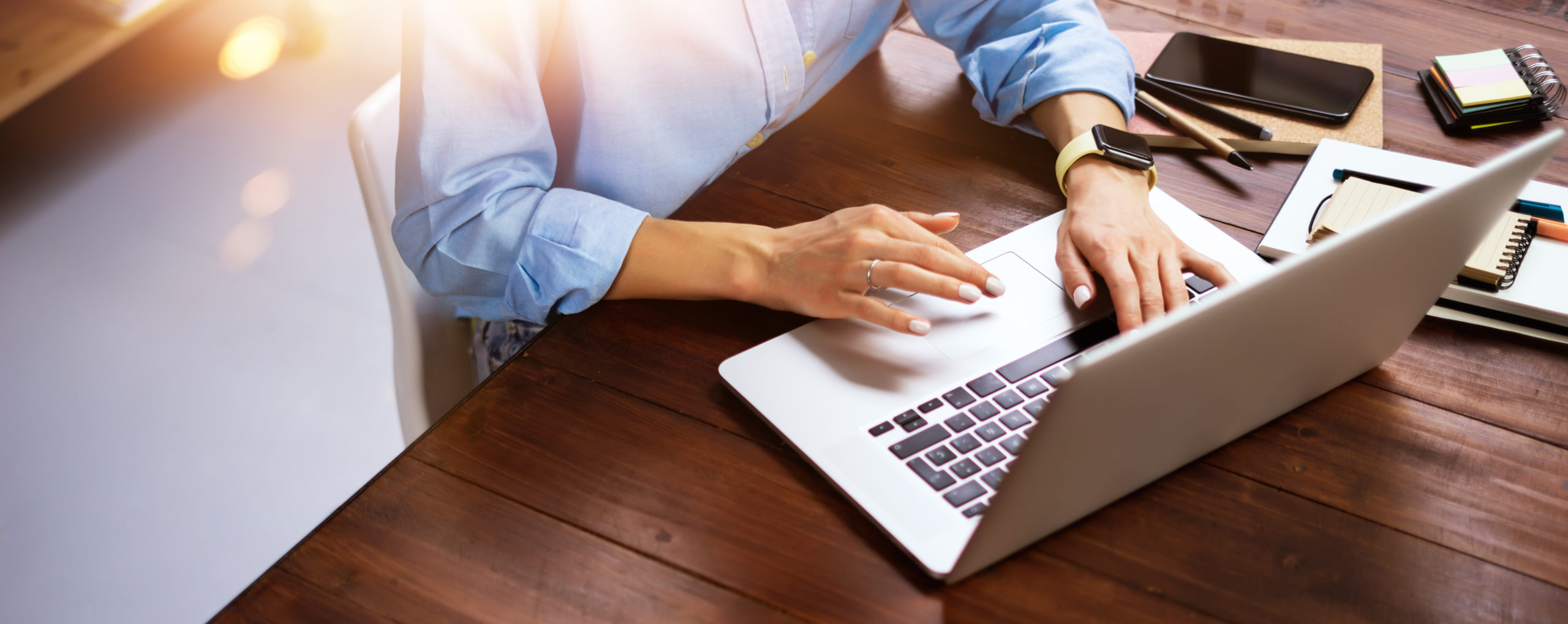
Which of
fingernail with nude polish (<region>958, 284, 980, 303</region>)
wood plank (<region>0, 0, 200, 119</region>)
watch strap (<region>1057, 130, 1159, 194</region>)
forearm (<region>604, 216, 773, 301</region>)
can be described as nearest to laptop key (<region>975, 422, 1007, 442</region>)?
fingernail with nude polish (<region>958, 284, 980, 303</region>)

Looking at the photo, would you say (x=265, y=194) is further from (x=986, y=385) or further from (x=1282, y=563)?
(x=1282, y=563)

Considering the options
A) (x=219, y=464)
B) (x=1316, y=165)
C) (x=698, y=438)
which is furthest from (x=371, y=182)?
(x=219, y=464)

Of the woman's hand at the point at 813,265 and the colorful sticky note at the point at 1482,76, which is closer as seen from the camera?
the woman's hand at the point at 813,265

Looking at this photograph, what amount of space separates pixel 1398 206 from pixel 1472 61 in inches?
16.2

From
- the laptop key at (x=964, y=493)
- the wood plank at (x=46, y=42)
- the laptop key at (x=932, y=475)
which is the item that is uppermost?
the laptop key at (x=932, y=475)

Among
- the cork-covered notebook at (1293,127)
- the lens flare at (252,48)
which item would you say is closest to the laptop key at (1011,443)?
the cork-covered notebook at (1293,127)

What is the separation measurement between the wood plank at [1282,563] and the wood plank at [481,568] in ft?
0.77

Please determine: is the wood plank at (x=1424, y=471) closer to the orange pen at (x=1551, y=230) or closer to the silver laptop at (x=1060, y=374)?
the silver laptop at (x=1060, y=374)

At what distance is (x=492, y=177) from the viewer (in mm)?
734

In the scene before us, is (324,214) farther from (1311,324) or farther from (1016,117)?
(1311,324)

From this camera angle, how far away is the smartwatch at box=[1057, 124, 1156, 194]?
0.83 m

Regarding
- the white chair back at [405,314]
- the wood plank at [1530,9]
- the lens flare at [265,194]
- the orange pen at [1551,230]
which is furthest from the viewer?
the lens flare at [265,194]

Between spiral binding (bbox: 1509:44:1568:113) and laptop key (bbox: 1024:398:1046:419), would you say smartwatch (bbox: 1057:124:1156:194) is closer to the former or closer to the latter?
laptop key (bbox: 1024:398:1046:419)

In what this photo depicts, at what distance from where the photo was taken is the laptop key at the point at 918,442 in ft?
1.99
